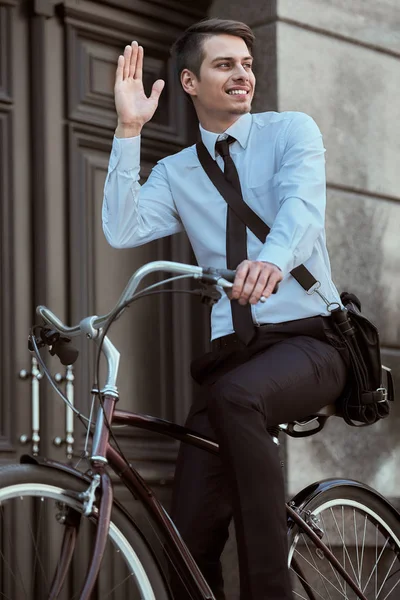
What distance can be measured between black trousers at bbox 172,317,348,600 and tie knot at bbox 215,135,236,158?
635 millimetres

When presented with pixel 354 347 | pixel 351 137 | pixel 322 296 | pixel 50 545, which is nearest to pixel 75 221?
pixel 50 545

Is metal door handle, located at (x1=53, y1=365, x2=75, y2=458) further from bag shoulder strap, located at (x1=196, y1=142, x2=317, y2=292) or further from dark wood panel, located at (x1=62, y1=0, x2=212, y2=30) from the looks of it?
dark wood panel, located at (x1=62, y1=0, x2=212, y2=30)

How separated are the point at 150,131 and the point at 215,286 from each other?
8.74 feet

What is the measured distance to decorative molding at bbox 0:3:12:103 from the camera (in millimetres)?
5211

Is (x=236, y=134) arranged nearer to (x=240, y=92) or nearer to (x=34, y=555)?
(x=240, y=92)

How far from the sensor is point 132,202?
4.07 meters

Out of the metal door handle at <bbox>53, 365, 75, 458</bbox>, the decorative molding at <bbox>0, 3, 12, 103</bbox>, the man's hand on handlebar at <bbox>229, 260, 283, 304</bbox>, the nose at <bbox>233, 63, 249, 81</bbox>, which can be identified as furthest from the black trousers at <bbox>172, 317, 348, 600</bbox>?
the decorative molding at <bbox>0, 3, 12, 103</bbox>

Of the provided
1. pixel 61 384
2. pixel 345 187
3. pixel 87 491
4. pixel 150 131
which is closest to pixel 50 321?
pixel 87 491

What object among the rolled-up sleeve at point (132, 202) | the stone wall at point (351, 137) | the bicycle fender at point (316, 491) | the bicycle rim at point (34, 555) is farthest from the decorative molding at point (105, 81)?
the bicycle fender at point (316, 491)

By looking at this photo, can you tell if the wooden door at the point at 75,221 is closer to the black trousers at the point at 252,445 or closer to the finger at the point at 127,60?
the black trousers at the point at 252,445

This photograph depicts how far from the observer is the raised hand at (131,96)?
A: 391cm

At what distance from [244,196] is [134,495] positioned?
43.3 inches

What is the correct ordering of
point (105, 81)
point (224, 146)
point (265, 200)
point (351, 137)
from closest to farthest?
point (265, 200) → point (224, 146) → point (105, 81) → point (351, 137)

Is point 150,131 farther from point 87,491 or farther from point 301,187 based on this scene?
point 87,491
